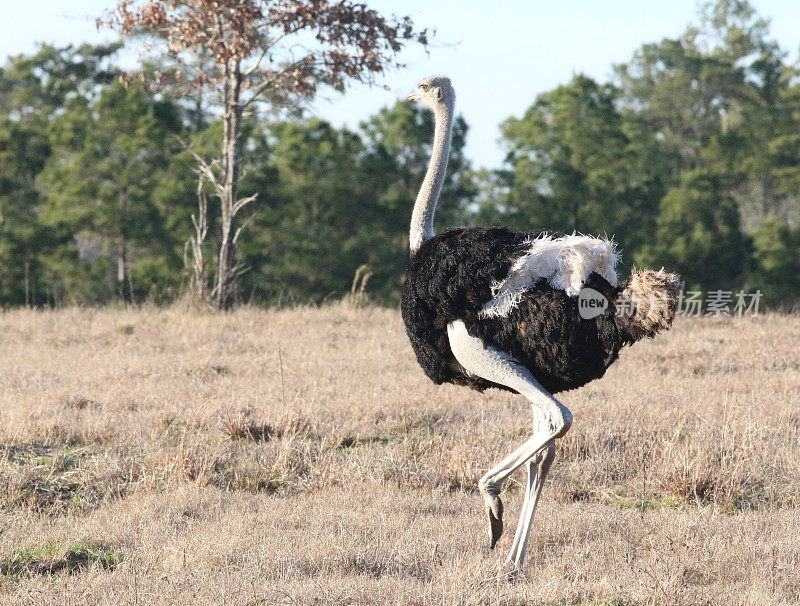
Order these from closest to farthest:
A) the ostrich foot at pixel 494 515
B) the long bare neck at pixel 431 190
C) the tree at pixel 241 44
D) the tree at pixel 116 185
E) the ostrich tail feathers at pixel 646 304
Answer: the ostrich tail feathers at pixel 646 304
the ostrich foot at pixel 494 515
the long bare neck at pixel 431 190
the tree at pixel 241 44
the tree at pixel 116 185

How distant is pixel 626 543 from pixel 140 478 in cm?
259

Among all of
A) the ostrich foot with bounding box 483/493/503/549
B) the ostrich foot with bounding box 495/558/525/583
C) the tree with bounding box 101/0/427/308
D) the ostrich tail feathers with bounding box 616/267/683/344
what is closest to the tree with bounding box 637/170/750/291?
the tree with bounding box 101/0/427/308

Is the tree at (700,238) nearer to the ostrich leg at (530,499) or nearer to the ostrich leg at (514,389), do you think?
the ostrich leg at (530,499)

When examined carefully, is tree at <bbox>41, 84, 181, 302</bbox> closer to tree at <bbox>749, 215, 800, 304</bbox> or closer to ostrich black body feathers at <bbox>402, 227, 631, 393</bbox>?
tree at <bbox>749, 215, 800, 304</bbox>

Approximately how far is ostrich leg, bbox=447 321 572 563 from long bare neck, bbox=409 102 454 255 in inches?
21.8

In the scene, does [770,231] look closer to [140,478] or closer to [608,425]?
[608,425]

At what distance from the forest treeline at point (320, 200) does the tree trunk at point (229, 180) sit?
374cm

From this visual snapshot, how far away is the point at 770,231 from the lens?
20266mm

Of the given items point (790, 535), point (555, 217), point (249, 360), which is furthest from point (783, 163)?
point (790, 535)

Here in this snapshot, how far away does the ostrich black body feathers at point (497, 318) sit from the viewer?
398cm

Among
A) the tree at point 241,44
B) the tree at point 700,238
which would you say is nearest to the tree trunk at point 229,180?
the tree at point 241,44

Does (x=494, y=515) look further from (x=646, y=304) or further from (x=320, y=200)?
(x=320, y=200)

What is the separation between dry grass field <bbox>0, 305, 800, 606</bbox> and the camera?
3.91 m

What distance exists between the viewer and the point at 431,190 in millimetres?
4637
